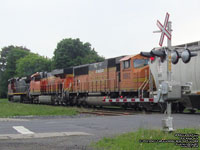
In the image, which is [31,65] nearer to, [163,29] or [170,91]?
[163,29]

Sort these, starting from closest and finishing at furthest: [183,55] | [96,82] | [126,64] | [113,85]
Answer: [183,55]
[126,64]
[113,85]
[96,82]

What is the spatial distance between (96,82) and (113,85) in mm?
2935

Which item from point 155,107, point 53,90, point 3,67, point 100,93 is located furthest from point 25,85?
point 3,67

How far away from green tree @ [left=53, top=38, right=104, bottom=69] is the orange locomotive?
29682 mm

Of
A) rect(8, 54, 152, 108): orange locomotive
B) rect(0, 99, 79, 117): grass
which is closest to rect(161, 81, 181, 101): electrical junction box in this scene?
rect(0, 99, 79, 117): grass

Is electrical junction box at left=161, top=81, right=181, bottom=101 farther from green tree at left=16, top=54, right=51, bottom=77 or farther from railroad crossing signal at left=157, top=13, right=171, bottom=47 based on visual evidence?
green tree at left=16, top=54, right=51, bottom=77

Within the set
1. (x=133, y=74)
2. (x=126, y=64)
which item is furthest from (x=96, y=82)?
(x=133, y=74)

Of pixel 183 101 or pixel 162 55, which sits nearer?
pixel 162 55

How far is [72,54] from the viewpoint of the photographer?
71.2 m

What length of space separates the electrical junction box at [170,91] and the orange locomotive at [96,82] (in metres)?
11.3

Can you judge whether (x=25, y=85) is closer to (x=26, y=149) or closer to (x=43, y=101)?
(x=43, y=101)

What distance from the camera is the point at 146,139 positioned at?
297 inches

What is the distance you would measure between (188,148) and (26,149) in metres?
3.71

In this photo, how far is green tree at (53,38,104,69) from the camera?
68.9 m
